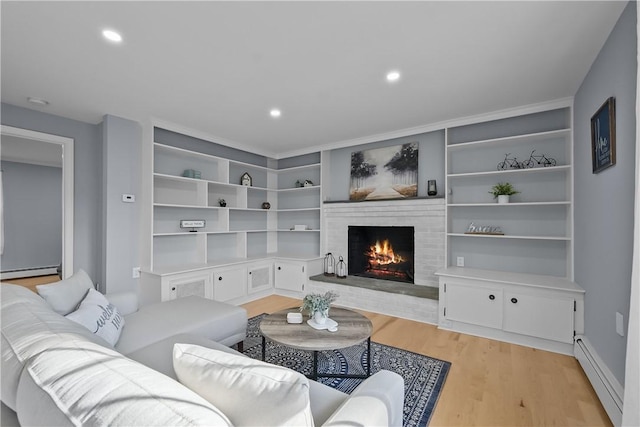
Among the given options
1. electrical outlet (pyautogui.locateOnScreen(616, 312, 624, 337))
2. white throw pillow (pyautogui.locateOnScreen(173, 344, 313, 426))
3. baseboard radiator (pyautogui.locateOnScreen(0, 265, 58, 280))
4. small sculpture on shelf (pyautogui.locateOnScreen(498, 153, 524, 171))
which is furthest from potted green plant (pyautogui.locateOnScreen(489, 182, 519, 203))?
baseboard radiator (pyautogui.locateOnScreen(0, 265, 58, 280))

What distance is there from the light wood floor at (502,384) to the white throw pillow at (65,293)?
2.46 m

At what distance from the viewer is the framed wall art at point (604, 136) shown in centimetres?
188

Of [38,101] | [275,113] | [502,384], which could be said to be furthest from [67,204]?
[502,384]

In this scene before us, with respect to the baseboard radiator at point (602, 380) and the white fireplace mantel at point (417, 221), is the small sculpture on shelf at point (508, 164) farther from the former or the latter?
the baseboard radiator at point (602, 380)

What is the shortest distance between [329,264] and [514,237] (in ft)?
8.36

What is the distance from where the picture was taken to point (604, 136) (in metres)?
2.02

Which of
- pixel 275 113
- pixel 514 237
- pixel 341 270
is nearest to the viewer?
pixel 514 237

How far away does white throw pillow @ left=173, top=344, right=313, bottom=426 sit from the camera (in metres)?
0.85

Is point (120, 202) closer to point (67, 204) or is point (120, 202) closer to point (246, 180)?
point (67, 204)

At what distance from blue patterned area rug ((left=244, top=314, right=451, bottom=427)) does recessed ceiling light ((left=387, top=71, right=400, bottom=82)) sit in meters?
2.44

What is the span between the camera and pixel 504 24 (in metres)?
1.84

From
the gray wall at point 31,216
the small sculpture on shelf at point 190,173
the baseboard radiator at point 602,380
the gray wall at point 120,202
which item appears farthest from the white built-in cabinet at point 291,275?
the gray wall at point 31,216

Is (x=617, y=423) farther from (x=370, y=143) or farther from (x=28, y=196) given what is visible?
(x=28, y=196)

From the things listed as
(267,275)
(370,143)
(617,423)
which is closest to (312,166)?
(370,143)
